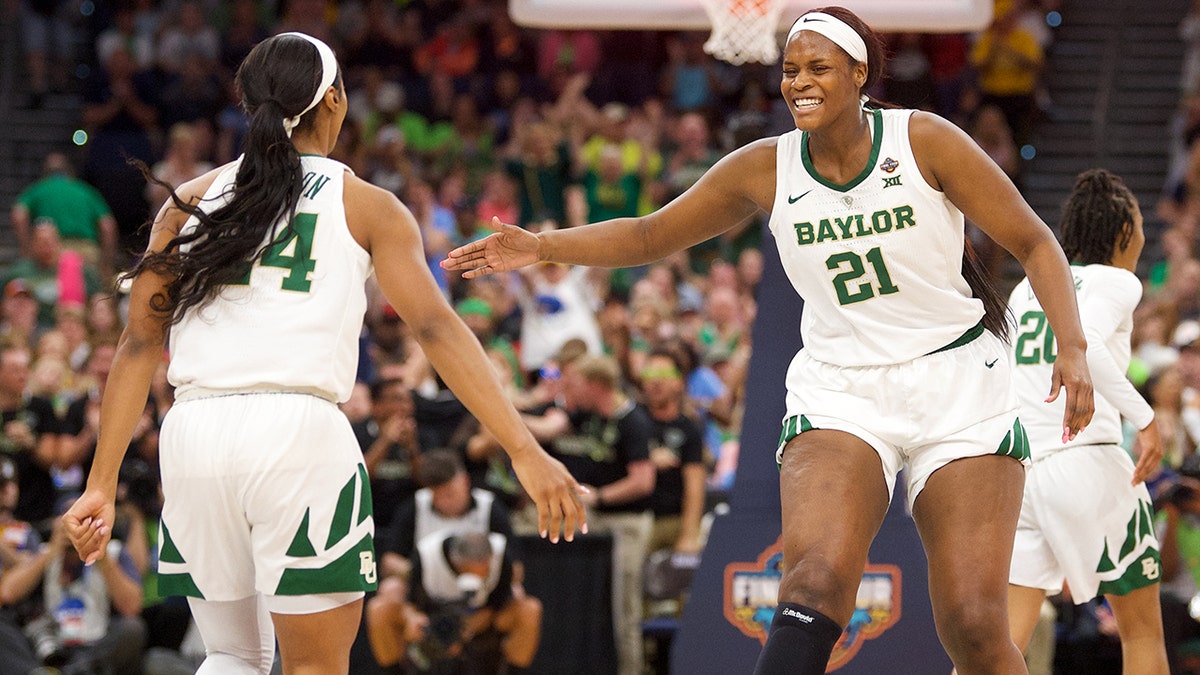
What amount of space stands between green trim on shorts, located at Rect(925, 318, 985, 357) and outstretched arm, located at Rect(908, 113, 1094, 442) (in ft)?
0.66

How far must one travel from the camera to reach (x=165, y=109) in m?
15.1

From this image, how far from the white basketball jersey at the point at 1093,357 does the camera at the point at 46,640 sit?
5.11 meters

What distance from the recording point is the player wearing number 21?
157 inches

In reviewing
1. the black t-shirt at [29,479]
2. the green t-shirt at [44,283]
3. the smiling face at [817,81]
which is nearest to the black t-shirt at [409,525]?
the black t-shirt at [29,479]

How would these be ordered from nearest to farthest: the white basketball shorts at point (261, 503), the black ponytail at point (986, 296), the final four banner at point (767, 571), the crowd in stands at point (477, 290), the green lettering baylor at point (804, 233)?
1. the white basketball shorts at point (261, 503)
2. the green lettering baylor at point (804, 233)
3. the black ponytail at point (986, 296)
4. the final four banner at point (767, 571)
5. the crowd in stands at point (477, 290)

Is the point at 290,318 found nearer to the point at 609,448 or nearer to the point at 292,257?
the point at 292,257

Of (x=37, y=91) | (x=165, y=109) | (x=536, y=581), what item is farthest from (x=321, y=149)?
(x=37, y=91)

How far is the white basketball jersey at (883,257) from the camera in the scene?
414 cm

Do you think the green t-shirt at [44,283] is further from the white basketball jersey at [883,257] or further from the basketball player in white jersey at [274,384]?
the white basketball jersey at [883,257]

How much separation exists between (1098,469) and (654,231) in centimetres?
206

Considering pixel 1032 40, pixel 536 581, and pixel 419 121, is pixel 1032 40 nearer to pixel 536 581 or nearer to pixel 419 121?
pixel 419 121

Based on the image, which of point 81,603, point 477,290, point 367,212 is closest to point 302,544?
point 367,212

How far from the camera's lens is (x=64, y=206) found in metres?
13.2

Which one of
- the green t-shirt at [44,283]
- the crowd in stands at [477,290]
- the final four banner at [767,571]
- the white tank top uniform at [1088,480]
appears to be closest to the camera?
the white tank top uniform at [1088,480]
